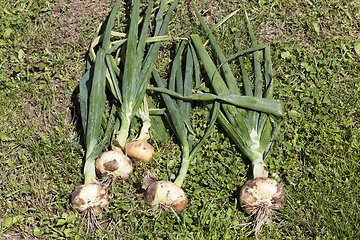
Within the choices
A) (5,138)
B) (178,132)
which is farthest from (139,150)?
(5,138)

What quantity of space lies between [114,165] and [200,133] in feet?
2.23

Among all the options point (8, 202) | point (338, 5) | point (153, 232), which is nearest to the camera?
point (153, 232)

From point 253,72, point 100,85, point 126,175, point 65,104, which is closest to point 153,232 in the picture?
point 126,175

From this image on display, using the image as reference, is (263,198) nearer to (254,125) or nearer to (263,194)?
(263,194)

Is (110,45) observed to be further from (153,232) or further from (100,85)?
(153,232)

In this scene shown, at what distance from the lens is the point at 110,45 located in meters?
2.52

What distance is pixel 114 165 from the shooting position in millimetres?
2051

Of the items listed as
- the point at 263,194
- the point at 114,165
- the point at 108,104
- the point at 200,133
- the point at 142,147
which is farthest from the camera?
the point at 108,104

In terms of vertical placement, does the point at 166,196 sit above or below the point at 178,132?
below

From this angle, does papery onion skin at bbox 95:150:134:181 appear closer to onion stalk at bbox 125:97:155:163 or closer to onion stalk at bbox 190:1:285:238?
onion stalk at bbox 125:97:155:163

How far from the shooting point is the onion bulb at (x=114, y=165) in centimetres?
205

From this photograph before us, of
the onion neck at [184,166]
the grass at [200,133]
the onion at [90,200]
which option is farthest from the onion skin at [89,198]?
the onion neck at [184,166]

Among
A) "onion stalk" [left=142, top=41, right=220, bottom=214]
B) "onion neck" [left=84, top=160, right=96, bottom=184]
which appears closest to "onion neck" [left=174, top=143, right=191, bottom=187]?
"onion stalk" [left=142, top=41, right=220, bottom=214]

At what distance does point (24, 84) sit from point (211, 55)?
159cm
